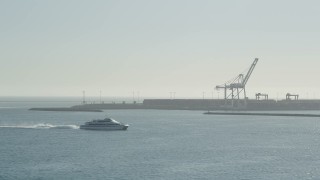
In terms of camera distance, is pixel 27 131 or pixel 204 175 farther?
pixel 27 131

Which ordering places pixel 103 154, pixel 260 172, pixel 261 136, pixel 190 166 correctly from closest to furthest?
pixel 260 172, pixel 190 166, pixel 103 154, pixel 261 136

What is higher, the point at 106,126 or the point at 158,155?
the point at 106,126

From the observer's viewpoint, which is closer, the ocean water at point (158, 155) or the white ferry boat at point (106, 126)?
the ocean water at point (158, 155)

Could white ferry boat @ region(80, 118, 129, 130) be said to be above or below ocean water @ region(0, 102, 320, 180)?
above

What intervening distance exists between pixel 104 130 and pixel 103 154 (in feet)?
165

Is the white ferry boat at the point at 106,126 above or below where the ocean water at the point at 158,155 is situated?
above

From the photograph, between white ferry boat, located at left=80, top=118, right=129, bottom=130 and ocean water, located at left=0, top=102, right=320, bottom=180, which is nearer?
ocean water, located at left=0, top=102, right=320, bottom=180

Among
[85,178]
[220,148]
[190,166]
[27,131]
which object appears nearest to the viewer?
[85,178]

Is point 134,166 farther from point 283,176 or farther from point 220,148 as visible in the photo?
point 220,148

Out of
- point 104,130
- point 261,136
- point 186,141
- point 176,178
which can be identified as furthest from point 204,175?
point 104,130

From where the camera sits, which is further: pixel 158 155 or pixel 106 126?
pixel 106 126

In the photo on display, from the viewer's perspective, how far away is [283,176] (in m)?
70.1

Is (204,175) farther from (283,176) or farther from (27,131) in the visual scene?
(27,131)

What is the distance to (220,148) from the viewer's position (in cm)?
9944
